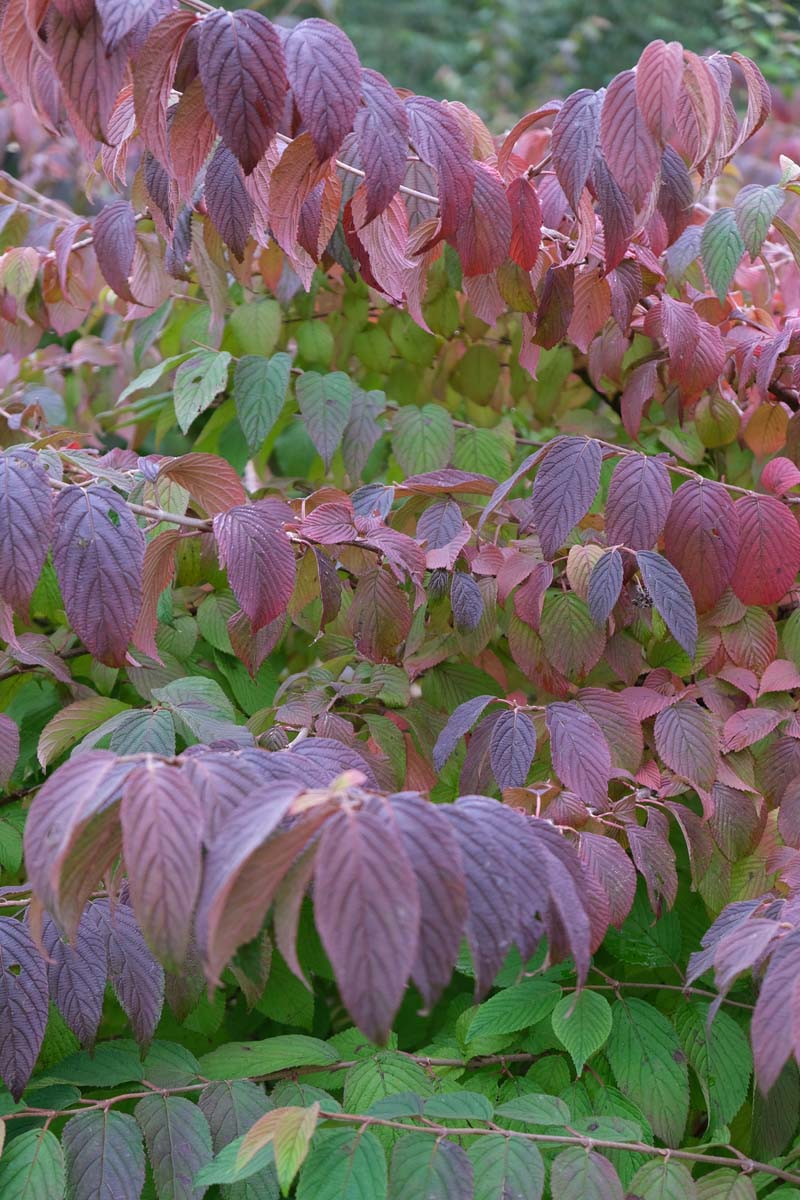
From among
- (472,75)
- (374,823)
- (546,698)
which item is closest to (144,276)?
(546,698)

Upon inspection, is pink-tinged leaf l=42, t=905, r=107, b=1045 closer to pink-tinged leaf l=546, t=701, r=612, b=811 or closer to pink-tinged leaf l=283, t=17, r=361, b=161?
pink-tinged leaf l=546, t=701, r=612, b=811

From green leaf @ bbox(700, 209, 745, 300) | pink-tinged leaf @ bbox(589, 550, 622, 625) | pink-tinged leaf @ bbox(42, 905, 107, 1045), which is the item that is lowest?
pink-tinged leaf @ bbox(42, 905, 107, 1045)

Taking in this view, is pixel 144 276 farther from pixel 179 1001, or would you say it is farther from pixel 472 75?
pixel 472 75

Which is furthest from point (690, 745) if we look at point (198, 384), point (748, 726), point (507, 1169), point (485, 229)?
point (198, 384)

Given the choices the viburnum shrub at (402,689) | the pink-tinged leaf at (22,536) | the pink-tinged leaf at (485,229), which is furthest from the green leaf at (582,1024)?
the pink-tinged leaf at (485,229)

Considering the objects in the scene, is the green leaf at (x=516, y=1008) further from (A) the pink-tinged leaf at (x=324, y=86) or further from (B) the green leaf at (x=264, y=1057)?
(A) the pink-tinged leaf at (x=324, y=86)

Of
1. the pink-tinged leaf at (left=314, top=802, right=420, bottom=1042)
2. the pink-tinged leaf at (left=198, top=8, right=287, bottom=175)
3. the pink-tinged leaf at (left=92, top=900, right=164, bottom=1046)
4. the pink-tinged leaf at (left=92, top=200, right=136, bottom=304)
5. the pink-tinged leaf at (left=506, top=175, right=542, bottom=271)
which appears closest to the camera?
the pink-tinged leaf at (left=314, top=802, right=420, bottom=1042)

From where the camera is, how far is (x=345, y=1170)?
3.09ft

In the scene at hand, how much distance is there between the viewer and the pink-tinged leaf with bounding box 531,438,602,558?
1188 millimetres

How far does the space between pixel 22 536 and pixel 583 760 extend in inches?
22.0

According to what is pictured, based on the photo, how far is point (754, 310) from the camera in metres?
1.69

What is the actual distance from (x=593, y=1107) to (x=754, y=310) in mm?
1116

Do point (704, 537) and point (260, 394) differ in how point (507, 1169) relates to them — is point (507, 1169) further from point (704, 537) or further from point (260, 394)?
point (260, 394)

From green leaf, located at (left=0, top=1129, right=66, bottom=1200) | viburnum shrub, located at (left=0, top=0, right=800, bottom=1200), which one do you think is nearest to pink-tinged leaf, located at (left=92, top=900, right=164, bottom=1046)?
viburnum shrub, located at (left=0, top=0, right=800, bottom=1200)
